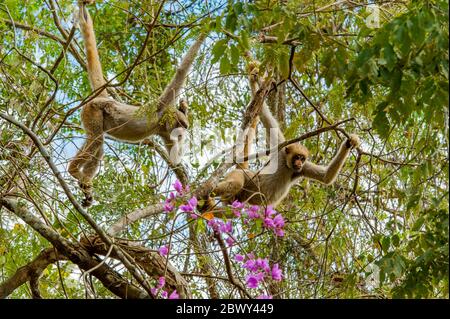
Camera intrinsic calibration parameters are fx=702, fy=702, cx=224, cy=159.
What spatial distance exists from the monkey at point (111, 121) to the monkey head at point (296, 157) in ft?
5.31

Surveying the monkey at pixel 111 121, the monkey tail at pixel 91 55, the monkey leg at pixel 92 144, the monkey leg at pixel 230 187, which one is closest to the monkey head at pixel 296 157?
the monkey leg at pixel 230 187

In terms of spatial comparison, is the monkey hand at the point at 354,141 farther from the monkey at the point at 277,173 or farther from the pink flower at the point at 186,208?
the pink flower at the point at 186,208

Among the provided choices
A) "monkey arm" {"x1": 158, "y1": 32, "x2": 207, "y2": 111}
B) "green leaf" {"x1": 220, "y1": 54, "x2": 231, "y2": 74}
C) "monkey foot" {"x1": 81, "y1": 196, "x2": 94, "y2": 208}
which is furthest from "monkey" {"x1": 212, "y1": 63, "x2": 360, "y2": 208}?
"green leaf" {"x1": 220, "y1": 54, "x2": 231, "y2": 74}

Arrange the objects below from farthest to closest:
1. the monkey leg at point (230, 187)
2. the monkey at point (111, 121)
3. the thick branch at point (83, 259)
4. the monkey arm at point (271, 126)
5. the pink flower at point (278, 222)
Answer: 1. the monkey arm at point (271, 126)
2. the monkey leg at point (230, 187)
3. the monkey at point (111, 121)
4. the thick branch at point (83, 259)
5. the pink flower at point (278, 222)

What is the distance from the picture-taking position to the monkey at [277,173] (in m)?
8.53

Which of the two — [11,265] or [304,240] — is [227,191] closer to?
[304,240]

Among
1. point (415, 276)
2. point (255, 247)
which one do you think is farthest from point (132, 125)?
point (415, 276)

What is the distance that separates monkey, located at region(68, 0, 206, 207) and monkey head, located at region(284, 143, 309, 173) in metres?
1.62

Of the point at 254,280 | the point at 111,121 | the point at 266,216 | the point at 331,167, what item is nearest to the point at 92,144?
the point at 111,121

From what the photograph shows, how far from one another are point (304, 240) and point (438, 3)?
429 cm

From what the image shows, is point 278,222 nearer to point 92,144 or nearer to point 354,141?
point 354,141

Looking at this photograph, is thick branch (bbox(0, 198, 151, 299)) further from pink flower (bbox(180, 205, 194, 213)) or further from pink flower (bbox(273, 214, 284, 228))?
pink flower (bbox(273, 214, 284, 228))

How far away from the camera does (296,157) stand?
9211 millimetres

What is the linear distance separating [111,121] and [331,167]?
9.18 feet
